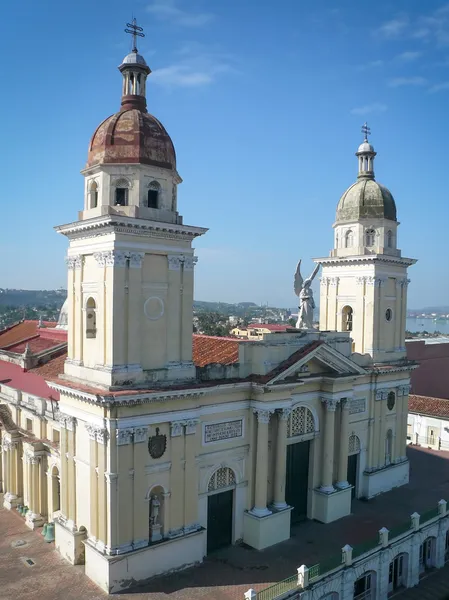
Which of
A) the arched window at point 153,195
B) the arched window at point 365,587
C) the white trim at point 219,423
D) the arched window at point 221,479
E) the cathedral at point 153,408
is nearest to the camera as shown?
the cathedral at point 153,408

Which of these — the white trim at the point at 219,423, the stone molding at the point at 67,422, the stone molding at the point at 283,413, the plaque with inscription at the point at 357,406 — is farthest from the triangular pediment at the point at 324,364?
the stone molding at the point at 67,422

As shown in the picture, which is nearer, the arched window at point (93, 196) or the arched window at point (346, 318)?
the arched window at point (93, 196)

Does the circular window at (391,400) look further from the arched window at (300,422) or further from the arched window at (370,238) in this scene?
the arched window at (370,238)

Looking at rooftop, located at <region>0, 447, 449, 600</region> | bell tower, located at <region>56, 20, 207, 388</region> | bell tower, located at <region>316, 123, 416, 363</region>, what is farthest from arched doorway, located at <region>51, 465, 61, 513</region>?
bell tower, located at <region>316, 123, 416, 363</region>

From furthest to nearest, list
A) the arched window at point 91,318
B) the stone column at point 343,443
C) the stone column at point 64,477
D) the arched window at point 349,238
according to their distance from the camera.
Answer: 1. the arched window at point 349,238
2. the stone column at point 343,443
3. the stone column at point 64,477
4. the arched window at point 91,318

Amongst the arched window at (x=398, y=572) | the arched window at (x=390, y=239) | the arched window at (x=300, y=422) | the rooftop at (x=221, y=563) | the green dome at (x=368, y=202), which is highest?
the green dome at (x=368, y=202)

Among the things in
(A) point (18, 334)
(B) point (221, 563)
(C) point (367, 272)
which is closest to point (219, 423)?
(B) point (221, 563)

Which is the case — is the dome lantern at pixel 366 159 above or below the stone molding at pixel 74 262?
above
